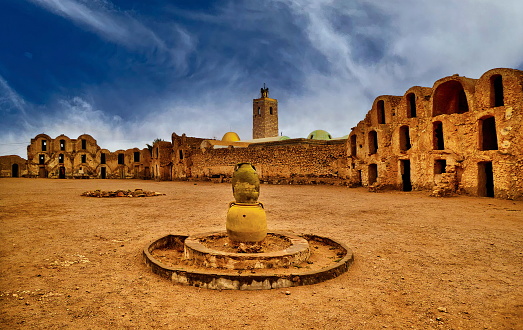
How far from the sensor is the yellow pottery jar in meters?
5.07

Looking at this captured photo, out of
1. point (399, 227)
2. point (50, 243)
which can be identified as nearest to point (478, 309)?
point (399, 227)

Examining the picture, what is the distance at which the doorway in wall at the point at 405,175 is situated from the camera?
1812 cm

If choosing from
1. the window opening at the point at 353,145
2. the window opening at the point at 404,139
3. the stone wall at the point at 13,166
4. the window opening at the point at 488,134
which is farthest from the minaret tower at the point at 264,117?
the window opening at the point at 488,134

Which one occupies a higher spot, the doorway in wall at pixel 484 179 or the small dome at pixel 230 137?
the small dome at pixel 230 137

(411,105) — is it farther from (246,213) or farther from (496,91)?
(246,213)

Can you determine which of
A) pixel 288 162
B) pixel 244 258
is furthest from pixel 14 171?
pixel 244 258

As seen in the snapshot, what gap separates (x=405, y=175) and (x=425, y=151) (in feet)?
8.14

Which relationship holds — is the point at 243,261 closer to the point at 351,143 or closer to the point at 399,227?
the point at 399,227

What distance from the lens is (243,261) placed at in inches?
172

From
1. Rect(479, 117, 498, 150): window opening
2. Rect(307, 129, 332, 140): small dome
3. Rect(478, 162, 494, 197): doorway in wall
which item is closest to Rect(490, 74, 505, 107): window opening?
Rect(479, 117, 498, 150): window opening

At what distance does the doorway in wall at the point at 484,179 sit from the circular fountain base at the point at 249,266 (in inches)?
471

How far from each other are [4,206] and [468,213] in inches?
626

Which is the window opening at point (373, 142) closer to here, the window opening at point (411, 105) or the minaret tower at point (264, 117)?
the window opening at point (411, 105)

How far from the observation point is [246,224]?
16.6 feet
